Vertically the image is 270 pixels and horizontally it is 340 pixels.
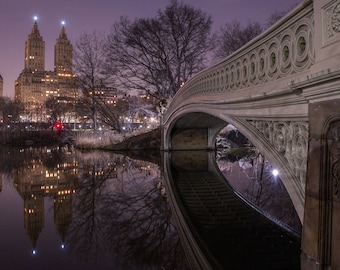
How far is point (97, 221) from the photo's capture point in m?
7.43

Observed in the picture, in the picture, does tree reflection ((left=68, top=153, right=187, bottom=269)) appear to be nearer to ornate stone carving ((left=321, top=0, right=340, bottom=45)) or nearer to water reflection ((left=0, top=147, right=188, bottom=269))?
water reflection ((left=0, top=147, right=188, bottom=269))

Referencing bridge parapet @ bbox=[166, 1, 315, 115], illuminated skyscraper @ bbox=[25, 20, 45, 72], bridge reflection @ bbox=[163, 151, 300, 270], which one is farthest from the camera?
illuminated skyscraper @ bbox=[25, 20, 45, 72]

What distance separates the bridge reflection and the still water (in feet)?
0.36

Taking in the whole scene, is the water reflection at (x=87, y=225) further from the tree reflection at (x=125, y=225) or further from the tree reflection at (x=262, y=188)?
the tree reflection at (x=262, y=188)

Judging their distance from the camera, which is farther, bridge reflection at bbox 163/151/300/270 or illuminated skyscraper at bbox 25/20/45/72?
illuminated skyscraper at bbox 25/20/45/72

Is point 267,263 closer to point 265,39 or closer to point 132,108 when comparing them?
point 265,39

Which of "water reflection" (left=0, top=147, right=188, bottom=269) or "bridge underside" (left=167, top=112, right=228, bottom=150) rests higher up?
"bridge underside" (left=167, top=112, right=228, bottom=150)

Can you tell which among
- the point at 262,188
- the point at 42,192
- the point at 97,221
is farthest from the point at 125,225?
the point at 262,188

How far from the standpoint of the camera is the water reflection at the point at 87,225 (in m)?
5.29

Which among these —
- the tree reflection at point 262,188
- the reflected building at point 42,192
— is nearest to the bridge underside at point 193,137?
the tree reflection at point 262,188

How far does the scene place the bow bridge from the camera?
3116 mm

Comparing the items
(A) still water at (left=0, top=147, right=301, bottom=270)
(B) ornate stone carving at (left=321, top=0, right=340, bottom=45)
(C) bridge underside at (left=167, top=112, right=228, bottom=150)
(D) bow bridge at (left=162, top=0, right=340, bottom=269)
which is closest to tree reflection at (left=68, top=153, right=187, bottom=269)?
(A) still water at (left=0, top=147, right=301, bottom=270)

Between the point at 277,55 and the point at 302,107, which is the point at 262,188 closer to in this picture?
the point at 277,55

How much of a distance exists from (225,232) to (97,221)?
2882 millimetres
